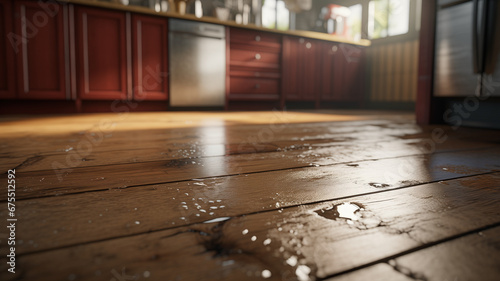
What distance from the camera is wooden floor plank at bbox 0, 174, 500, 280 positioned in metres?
0.25

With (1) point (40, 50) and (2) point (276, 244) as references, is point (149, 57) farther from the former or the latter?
(2) point (276, 244)

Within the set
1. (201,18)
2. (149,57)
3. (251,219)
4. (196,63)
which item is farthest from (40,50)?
(251,219)

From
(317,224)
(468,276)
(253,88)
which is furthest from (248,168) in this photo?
(253,88)

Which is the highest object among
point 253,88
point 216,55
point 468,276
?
point 216,55

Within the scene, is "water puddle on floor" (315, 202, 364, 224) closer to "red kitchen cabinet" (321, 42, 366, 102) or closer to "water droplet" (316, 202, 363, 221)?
"water droplet" (316, 202, 363, 221)

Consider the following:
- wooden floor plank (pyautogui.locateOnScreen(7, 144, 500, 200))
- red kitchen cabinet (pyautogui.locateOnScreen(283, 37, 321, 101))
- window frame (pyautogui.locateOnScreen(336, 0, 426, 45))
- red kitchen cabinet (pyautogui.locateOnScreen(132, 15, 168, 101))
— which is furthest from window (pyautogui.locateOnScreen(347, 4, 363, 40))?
wooden floor plank (pyautogui.locateOnScreen(7, 144, 500, 200))

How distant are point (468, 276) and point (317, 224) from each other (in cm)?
14

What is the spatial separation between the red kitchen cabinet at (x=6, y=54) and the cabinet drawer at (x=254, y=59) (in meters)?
1.86

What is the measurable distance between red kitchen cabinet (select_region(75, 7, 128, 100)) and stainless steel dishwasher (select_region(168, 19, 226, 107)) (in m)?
0.42

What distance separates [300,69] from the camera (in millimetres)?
3920

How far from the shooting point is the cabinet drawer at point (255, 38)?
3.38 m

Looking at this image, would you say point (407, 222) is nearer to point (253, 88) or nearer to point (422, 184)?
point (422, 184)

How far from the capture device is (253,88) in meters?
3.58

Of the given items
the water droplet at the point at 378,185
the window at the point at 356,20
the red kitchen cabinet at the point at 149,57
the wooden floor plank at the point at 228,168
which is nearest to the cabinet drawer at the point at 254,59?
the red kitchen cabinet at the point at 149,57
